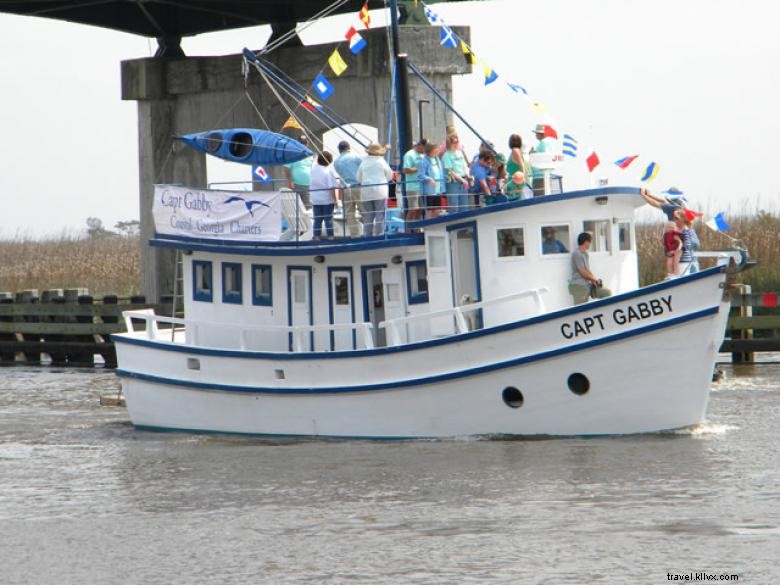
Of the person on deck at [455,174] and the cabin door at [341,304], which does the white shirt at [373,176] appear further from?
the cabin door at [341,304]

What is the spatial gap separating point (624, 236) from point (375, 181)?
334 centimetres

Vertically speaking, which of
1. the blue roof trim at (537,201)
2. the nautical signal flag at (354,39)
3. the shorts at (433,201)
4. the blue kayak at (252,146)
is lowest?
the blue roof trim at (537,201)

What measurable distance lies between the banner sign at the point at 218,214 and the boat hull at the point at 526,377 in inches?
70.9

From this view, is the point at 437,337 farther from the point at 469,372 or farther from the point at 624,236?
the point at 624,236

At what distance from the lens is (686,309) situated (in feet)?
58.1

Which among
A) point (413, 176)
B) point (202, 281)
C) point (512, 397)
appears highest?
point (413, 176)

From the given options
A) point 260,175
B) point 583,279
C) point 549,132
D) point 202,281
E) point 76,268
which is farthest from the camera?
point 76,268

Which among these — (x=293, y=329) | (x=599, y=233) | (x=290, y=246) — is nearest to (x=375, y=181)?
(x=290, y=246)

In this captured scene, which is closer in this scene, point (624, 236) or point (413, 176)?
point (624, 236)

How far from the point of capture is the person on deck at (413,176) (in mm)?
20027

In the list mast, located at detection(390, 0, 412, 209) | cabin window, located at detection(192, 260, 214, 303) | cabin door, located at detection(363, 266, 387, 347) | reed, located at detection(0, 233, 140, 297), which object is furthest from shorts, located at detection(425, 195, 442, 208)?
reed, located at detection(0, 233, 140, 297)

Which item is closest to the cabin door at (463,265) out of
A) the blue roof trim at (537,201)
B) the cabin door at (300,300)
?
the blue roof trim at (537,201)

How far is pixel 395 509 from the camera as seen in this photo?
50.0 ft

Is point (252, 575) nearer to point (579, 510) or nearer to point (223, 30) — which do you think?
point (579, 510)
